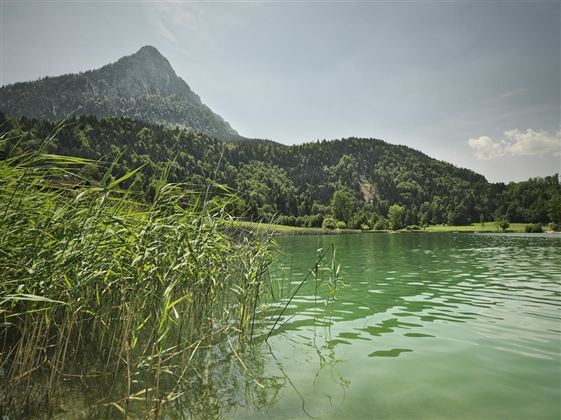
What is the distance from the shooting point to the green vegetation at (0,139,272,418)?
4668mm

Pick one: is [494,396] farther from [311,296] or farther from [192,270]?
[311,296]

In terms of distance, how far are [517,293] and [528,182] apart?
216 metres

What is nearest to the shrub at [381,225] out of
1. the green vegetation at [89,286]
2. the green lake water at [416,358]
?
the green lake water at [416,358]

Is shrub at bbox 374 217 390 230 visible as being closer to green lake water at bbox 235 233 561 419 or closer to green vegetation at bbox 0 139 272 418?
green lake water at bbox 235 233 561 419

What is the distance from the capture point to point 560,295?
→ 47.4ft

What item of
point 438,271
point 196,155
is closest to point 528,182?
point 196,155

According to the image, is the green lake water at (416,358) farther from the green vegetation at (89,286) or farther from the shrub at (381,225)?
the shrub at (381,225)

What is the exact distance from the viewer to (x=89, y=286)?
18.5 ft

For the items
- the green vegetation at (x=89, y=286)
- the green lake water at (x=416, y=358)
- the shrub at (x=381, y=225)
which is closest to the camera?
the green vegetation at (x=89, y=286)

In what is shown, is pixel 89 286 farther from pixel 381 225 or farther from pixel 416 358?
pixel 381 225

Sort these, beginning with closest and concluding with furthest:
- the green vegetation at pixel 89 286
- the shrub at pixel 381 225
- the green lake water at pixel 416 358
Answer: the green vegetation at pixel 89 286, the green lake water at pixel 416 358, the shrub at pixel 381 225

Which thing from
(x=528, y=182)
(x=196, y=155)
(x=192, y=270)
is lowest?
(x=192, y=270)

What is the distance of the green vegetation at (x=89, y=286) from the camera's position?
15.3ft

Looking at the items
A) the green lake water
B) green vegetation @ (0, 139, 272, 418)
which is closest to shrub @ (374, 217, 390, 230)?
the green lake water
